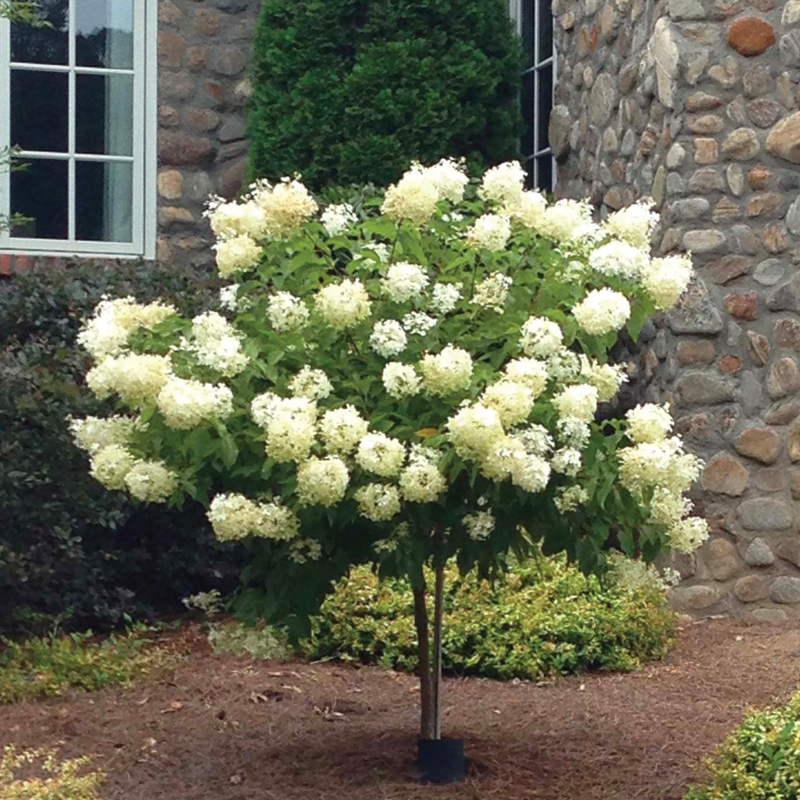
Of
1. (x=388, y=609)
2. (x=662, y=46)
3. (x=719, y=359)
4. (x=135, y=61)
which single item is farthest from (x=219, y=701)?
(x=135, y=61)

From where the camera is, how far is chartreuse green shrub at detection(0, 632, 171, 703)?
18.0ft

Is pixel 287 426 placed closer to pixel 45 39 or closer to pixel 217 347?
pixel 217 347

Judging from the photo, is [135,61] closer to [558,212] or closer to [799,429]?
[799,429]

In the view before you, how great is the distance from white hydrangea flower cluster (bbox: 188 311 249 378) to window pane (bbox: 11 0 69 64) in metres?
Answer: 5.41

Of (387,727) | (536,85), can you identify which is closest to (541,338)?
(387,727)

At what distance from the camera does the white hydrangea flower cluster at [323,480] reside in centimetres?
354

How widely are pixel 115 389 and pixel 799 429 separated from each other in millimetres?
3587

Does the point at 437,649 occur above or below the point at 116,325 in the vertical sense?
below

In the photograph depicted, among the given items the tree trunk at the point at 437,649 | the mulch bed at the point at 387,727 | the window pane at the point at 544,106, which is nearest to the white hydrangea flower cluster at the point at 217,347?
the tree trunk at the point at 437,649

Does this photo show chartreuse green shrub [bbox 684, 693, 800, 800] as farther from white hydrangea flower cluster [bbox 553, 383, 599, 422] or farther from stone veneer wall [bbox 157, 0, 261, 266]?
stone veneer wall [bbox 157, 0, 261, 266]

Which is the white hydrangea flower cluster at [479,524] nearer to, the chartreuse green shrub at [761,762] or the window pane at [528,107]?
the chartreuse green shrub at [761,762]

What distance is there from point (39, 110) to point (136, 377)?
5.55 metres

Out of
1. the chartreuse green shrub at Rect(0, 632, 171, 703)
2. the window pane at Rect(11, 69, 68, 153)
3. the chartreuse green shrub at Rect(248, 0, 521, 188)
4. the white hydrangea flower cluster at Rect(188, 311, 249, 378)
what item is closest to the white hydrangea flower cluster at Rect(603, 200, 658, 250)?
the white hydrangea flower cluster at Rect(188, 311, 249, 378)

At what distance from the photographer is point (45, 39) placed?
8.81 metres
